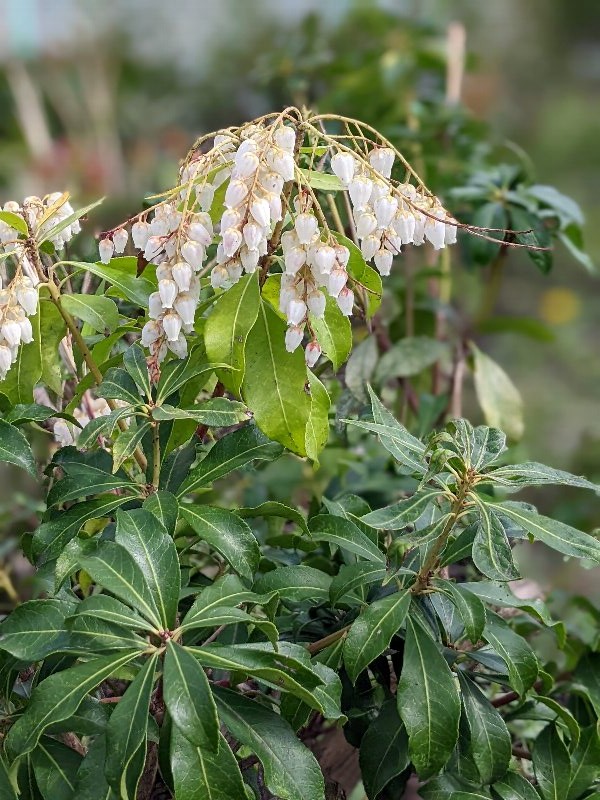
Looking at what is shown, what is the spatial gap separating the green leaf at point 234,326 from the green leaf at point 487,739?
37 centimetres

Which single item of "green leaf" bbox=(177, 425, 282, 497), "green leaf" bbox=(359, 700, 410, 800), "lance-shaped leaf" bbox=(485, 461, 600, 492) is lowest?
"green leaf" bbox=(359, 700, 410, 800)

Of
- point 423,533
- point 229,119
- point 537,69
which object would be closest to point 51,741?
point 423,533

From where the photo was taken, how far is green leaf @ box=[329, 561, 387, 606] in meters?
0.84

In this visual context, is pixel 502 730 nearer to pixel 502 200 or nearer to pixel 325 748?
pixel 325 748

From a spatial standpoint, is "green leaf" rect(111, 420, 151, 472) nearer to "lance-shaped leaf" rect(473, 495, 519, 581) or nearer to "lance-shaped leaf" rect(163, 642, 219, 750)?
"lance-shaped leaf" rect(163, 642, 219, 750)

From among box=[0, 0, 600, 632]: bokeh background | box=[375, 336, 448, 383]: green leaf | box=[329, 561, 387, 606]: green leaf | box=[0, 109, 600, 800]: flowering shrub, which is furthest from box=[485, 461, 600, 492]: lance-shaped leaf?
box=[0, 0, 600, 632]: bokeh background

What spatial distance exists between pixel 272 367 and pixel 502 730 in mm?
399

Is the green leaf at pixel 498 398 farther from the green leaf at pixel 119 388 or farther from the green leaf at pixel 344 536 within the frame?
the green leaf at pixel 119 388

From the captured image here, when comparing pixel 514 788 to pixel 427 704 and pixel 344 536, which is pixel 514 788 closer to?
pixel 427 704

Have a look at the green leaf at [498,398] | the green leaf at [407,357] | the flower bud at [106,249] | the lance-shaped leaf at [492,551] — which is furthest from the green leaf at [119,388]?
the green leaf at [498,398]

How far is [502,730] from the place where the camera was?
2.84 ft

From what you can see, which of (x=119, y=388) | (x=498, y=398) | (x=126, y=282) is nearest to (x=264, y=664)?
(x=119, y=388)

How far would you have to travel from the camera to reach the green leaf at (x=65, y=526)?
0.83 m

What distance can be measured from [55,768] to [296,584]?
26 cm
